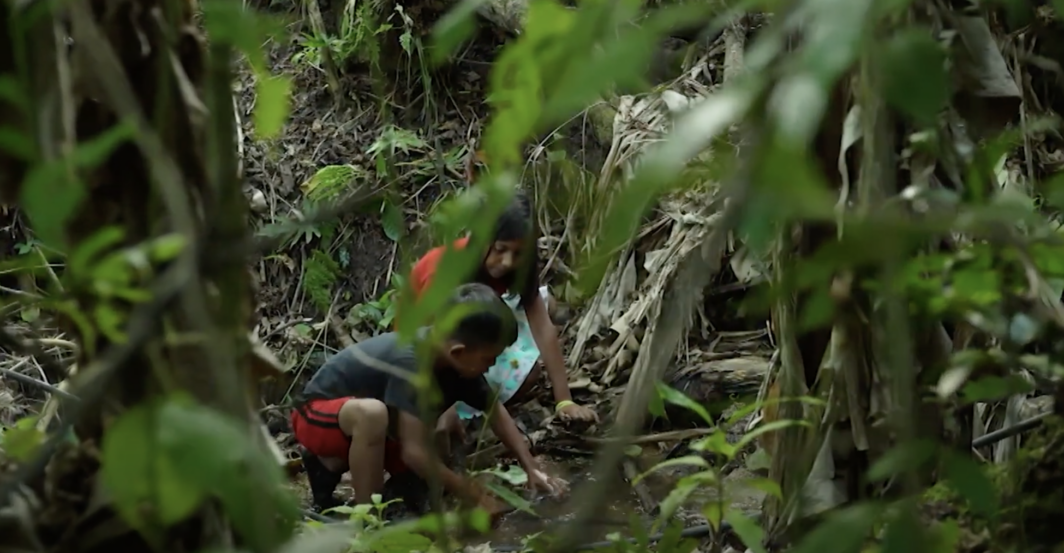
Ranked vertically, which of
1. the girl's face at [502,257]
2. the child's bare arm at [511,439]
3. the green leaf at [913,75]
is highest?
the green leaf at [913,75]

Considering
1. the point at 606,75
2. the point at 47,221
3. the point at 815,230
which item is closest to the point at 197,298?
the point at 47,221

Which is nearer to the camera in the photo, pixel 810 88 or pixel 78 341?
pixel 810 88

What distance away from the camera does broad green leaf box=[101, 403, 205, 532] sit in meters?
0.41

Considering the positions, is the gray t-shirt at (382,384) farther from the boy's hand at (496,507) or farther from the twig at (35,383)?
the twig at (35,383)

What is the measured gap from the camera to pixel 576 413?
3.26m

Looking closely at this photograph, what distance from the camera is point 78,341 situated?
2.53 feet

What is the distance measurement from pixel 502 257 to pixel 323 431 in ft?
2.26

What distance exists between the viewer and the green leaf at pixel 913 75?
42 centimetres

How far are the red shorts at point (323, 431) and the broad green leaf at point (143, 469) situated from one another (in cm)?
250

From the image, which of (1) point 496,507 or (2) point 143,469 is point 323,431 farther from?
(2) point 143,469

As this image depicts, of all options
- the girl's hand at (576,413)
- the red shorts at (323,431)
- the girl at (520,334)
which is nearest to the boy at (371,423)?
the red shorts at (323,431)

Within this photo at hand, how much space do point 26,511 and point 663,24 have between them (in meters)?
0.51

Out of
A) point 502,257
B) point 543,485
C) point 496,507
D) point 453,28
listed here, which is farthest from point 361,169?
point 453,28

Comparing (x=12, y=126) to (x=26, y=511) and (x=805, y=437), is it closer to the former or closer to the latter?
(x=26, y=511)
